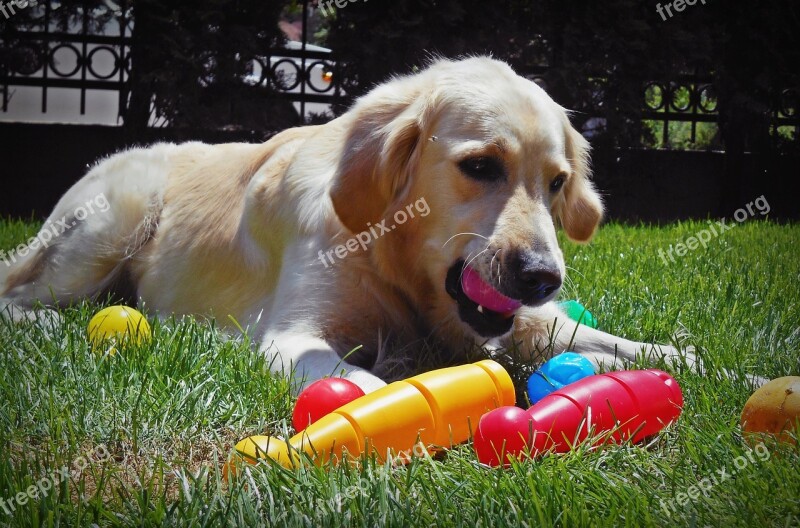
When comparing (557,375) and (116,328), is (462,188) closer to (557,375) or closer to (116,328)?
(557,375)

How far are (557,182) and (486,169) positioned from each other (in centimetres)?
34

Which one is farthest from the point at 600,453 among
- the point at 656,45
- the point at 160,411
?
the point at 656,45

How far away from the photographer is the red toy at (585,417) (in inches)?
74.9

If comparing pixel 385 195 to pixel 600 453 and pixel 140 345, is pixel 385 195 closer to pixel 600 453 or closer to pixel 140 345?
pixel 140 345

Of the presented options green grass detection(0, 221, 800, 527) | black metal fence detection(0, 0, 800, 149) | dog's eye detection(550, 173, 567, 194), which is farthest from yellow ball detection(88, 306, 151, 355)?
black metal fence detection(0, 0, 800, 149)

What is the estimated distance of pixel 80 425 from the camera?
202cm

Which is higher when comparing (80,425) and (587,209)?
(587,209)

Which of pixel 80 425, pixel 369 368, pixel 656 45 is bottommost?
pixel 369 368

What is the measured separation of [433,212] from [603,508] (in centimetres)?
136

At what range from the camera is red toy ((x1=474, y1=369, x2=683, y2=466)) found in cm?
190

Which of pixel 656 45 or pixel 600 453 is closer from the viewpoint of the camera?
pixel 600 453

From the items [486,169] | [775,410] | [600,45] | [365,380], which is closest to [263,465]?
[365,380]

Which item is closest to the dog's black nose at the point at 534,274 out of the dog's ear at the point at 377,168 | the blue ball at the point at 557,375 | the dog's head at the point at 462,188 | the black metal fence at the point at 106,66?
the dog's head at the point at 462,188

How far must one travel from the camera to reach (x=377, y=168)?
285cm
